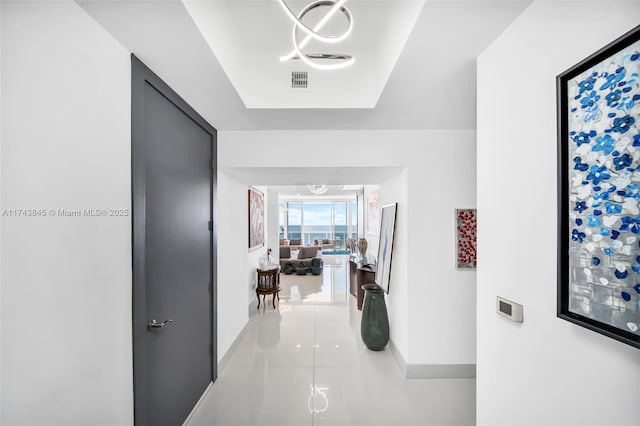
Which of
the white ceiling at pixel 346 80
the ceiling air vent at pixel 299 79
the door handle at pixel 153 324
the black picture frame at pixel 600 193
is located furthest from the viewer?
the ceiling air vent at pixel 299 79

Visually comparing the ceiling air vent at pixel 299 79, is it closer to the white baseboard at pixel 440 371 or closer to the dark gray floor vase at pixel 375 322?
the dark gray floor vase at pixel 375 322

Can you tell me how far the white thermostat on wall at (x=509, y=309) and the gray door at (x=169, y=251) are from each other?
1859 millimetres

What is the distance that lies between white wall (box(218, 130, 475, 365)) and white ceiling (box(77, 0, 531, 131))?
0.14 m

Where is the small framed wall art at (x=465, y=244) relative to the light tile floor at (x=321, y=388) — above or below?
above

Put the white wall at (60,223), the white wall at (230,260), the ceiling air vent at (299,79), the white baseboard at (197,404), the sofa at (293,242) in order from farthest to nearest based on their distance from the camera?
the sofa at (293,242), the white wall at (230,260), the ceiling air vent at (299,79), the white baseboard at (197,404), the white wall at (60,223)

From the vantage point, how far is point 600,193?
32.5 inches

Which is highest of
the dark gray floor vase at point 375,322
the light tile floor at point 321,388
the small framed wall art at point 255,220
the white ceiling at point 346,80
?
the white ceiling at point 346,80

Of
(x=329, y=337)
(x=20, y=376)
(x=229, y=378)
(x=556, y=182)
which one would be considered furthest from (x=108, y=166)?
(x=329, y=337)

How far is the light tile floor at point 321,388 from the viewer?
222 cm

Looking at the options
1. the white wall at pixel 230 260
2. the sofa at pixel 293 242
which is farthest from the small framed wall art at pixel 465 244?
the sofa at pixel 293 242

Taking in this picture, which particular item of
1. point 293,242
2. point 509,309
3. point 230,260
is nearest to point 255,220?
point 230,260

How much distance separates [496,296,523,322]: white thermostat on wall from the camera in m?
1.21

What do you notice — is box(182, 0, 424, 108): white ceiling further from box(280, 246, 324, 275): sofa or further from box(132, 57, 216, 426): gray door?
box(280, 246, 324, 275): sofa

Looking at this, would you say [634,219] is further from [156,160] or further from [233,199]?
[233,199]
